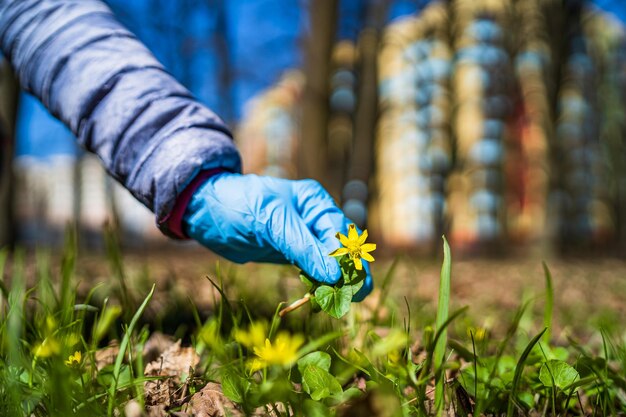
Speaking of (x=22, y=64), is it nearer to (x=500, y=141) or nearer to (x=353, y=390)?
(x=353, y=390)

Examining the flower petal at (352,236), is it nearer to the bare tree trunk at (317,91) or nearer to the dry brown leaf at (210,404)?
the dry brown leaf at (210,404)

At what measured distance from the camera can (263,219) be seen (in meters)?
1.26

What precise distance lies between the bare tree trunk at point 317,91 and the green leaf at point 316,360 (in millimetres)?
5926

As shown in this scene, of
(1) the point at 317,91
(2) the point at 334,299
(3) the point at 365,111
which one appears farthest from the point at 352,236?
(3) the point at 365,111

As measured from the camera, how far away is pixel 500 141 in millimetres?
33688

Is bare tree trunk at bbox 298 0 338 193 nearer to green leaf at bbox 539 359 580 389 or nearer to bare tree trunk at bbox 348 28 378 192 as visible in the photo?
bare tree trunk at bbox 348 28 378 192

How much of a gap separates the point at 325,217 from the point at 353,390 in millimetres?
474

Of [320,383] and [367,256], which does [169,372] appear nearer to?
[320,383]

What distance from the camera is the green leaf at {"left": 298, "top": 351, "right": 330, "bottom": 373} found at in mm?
959

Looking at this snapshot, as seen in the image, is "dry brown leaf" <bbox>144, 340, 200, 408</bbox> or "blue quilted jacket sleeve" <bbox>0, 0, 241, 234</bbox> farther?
"blue quilted jacket sleeve" <bbox>0, 0, 241, 234</bbox>

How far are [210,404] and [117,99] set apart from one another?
0.81m

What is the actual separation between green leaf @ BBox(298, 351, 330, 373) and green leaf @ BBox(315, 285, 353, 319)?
8cm

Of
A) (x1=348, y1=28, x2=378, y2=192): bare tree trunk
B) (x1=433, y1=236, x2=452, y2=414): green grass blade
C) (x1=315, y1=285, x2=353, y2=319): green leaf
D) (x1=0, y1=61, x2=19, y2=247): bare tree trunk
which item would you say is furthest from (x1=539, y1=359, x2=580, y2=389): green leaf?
(x1=348, y1=28, x2=378, y2=192): bare tree trunk

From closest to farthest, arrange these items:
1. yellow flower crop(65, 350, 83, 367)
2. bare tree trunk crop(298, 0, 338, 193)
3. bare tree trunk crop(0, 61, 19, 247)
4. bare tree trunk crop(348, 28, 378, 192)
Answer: yellow flower crop(65, 350, 83, 367)
bare tree trunk crop(0, 61, 19, 247)
bare tree trunk crop(298, 0, 338, 193)
bare tree trunk crop(348, 28, 378, 192)
